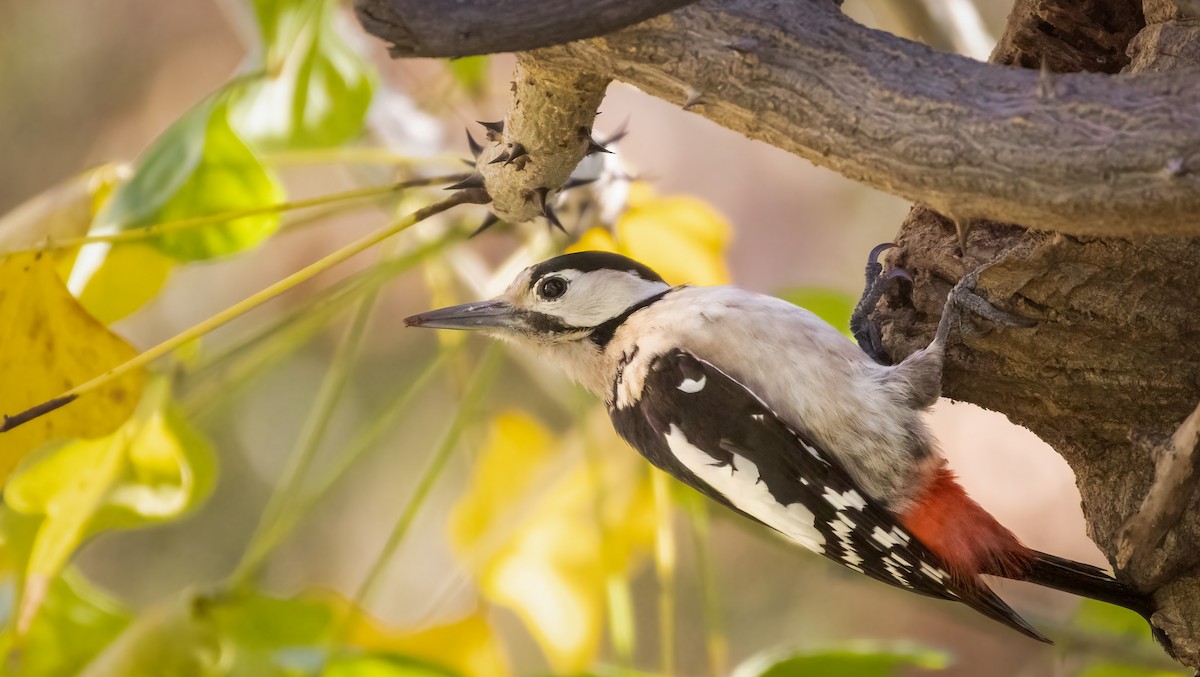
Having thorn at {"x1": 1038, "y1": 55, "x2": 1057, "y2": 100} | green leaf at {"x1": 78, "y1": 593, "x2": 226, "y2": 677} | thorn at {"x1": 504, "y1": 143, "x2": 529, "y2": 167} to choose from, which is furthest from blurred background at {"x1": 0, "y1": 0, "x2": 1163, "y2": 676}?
thorn at {"x1": 1038, "y1": 55, "x2": 1057, "y2": 100}

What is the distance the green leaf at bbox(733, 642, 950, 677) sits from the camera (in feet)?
4.89

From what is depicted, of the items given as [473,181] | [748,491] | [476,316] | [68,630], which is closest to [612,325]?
[476,316]

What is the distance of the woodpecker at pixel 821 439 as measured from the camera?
1367 millimetres

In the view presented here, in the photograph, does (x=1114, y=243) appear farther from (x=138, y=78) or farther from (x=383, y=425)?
(x=138, y=78)

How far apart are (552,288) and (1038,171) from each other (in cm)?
81

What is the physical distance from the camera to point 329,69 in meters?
1.91

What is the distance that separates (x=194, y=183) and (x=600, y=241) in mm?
626

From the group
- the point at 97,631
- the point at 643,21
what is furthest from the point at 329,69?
the point at 643,21

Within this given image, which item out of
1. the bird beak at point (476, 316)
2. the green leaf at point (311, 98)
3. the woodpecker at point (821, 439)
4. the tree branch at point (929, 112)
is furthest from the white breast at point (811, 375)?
the green leaf at point (311, 98)

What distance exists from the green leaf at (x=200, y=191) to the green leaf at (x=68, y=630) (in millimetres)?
523

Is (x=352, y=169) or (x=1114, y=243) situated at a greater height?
(x=1114, y=243)

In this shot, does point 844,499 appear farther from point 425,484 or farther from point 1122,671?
point 1122,671

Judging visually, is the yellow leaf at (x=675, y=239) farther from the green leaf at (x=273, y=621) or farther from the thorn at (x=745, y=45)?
the thorn at (x=745, y=45)

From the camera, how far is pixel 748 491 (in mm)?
1445
